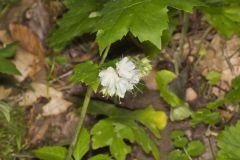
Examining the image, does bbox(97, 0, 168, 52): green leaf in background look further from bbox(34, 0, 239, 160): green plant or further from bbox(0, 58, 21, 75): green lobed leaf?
bbox(0, 58, 21, 75): green lobed leaf

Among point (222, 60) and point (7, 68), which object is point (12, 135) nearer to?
point (7, 68)

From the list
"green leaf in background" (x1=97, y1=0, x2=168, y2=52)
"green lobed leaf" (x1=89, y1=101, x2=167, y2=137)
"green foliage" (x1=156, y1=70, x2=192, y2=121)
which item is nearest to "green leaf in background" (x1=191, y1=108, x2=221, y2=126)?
"green foliage" (x1=156, y1=70, x2=192, y2=121)

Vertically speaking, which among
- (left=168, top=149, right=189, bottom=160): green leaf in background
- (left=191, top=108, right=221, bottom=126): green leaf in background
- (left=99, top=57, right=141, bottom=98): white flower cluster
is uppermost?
(left=99, top=57, right=141, bottom=98): white flower cluster

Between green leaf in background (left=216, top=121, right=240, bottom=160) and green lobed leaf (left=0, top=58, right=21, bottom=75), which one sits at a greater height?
green lobed leaf (left=0, top=58, right=21, bottom=75)

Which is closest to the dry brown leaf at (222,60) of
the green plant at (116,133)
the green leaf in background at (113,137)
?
the green plant at (116,133)

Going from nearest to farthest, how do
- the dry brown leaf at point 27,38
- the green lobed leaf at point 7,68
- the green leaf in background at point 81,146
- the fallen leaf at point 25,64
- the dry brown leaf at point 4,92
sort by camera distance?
the green leaf in background at point 81,146 → the green lobed leaf at point 7,68 → the dry brown leaf at point 4,92 → the fallen leaf at point 25,64 → the dry brown leaf at point 27,38

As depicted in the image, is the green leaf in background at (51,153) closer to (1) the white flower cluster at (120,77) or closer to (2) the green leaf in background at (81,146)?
(2) the green leaf in background at (81,146)
